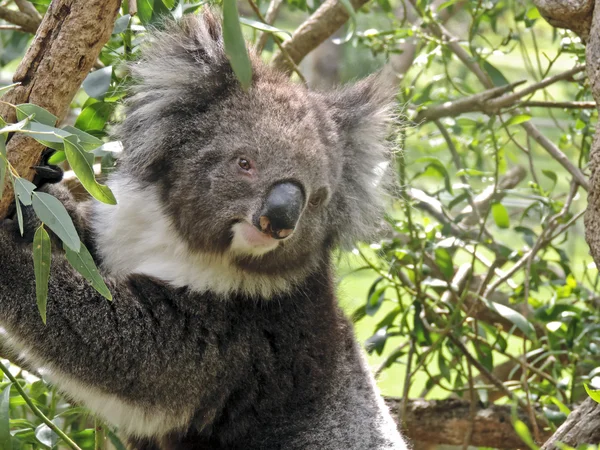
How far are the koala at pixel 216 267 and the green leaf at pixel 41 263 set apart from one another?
0.71 metres

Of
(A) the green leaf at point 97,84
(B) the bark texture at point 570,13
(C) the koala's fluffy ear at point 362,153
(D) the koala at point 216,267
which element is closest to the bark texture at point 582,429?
(D) the koala at point 216,267

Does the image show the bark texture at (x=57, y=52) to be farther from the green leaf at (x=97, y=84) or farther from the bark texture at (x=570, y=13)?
the bark texture at (x=570, y=13)

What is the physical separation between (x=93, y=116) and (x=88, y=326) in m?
0.79

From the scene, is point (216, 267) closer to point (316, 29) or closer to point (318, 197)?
point (318, 197)

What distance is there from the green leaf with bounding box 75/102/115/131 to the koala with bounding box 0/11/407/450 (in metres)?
0.09

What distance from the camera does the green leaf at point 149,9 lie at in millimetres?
2631

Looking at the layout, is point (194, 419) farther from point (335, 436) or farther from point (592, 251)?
point (592, 251)

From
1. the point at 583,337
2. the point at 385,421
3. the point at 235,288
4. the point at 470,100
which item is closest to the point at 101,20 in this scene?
the point at 235,288

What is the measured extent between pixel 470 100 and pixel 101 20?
2.38 meters

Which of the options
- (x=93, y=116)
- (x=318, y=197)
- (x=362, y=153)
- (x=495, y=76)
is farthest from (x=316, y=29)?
(x=93, y=116)

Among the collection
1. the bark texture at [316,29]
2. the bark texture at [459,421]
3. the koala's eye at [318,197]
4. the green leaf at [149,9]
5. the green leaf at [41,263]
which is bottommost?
the bark texture at [459,421]

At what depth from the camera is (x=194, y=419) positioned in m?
3.04

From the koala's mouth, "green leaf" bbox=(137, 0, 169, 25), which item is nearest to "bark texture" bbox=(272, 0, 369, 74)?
"green leaf" bbox=(137, 0, 169, 25)

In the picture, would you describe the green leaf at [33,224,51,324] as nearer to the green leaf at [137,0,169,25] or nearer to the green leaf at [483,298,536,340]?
the green leaf at [137,0,169,25]
